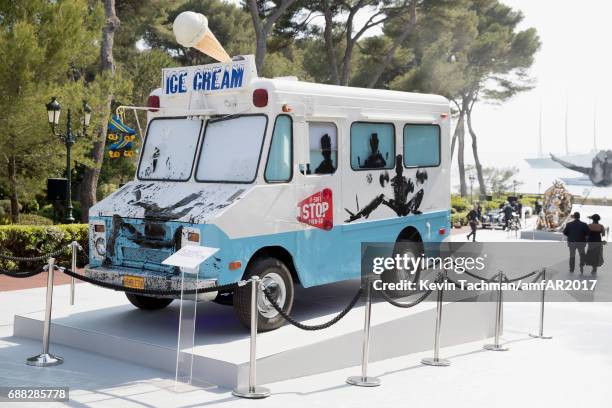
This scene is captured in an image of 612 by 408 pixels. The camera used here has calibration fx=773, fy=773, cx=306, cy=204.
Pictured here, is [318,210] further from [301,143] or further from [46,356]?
[46,356]

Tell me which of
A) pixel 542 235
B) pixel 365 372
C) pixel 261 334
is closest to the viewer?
pixel 365 372

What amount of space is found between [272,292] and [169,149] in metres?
2.17

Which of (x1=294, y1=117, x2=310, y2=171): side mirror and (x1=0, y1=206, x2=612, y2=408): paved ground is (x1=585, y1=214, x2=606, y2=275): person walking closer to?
(x1=0, y1=206, x2=612, y2=408): paved ground

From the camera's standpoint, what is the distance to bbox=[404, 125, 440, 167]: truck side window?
10.7 metres

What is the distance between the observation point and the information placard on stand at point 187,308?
23.7 ft

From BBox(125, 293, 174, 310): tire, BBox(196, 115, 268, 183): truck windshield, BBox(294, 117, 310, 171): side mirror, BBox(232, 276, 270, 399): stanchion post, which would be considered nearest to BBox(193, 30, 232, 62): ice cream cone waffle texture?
BBox(196, 115, 268, 183): truck windshield

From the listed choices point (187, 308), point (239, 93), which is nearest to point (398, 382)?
point (187, 308)

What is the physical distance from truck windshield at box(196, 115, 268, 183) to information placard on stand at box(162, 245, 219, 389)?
1261 mm

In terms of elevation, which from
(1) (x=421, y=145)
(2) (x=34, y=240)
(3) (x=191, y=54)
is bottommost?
(2) (x=34, y=240)

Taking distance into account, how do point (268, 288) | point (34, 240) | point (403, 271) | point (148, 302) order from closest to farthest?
point (268, 288)
point (148, 302)
point (403, 271)
point (34, 240)

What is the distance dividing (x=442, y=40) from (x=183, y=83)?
94.1 feet

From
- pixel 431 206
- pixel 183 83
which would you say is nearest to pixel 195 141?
pixel 183 83

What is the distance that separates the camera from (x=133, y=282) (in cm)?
827

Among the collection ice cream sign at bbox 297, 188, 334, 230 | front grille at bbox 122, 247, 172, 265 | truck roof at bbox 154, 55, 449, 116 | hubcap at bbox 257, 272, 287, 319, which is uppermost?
truck roof at bbox 154, 55, 449, 116
